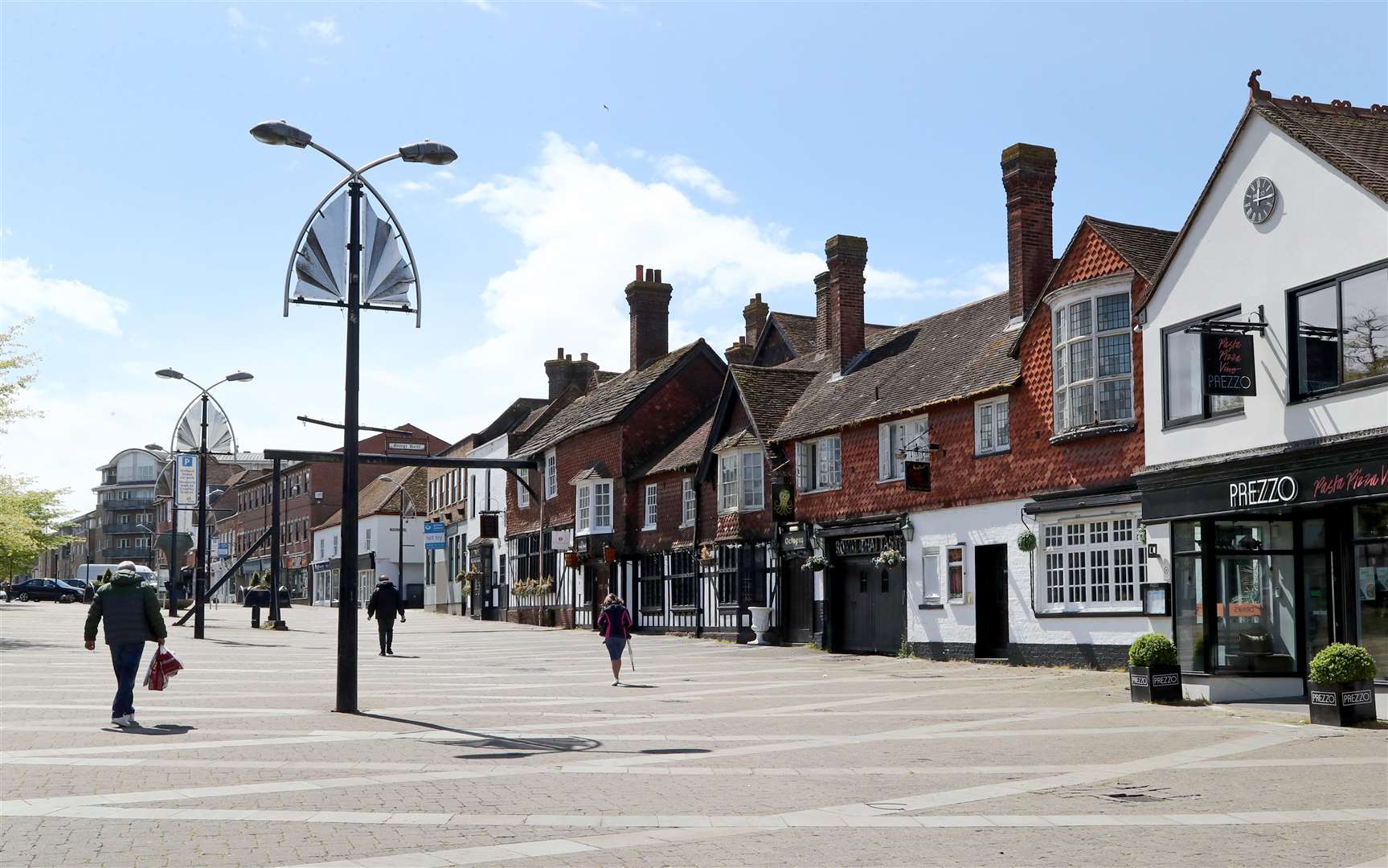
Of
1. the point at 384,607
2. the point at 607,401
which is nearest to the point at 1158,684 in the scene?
the point at 384,607

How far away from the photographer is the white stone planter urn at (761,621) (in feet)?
110

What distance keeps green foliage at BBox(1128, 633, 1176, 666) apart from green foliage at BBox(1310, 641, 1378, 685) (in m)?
2.85

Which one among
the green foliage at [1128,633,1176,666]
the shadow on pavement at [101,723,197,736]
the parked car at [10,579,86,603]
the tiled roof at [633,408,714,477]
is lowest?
the parked car at [10,579,86,603]

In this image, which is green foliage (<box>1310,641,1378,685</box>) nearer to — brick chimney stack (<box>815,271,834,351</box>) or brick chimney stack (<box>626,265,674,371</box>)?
brick chimney stack (<box>815,271,834,351</box>)

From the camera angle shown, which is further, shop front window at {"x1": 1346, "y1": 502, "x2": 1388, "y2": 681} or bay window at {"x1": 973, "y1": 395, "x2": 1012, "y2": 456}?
bay window at {"x1": 973, "y1": 395, "x2": 1012, "y2": 456}

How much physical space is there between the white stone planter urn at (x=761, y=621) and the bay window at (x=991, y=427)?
9351mm

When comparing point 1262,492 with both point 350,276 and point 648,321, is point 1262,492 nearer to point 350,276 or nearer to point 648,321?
point 350,276

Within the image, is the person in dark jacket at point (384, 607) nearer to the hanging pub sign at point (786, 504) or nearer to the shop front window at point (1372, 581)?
the hanging pub sign at point (786, 504)

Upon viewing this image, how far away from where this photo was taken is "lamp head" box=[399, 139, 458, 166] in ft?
54.4

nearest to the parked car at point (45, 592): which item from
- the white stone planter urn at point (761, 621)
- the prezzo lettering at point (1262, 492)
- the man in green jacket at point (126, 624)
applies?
the white stone planter urn at point (761, 621)

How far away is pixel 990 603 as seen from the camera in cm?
2589

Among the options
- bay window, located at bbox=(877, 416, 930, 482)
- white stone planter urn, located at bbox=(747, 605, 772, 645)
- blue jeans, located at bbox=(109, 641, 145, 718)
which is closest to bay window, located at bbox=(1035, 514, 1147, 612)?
bay window, located at bbox=(877, 416, 930, 482)

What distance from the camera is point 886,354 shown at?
32875mm

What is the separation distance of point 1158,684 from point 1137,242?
8.43m
